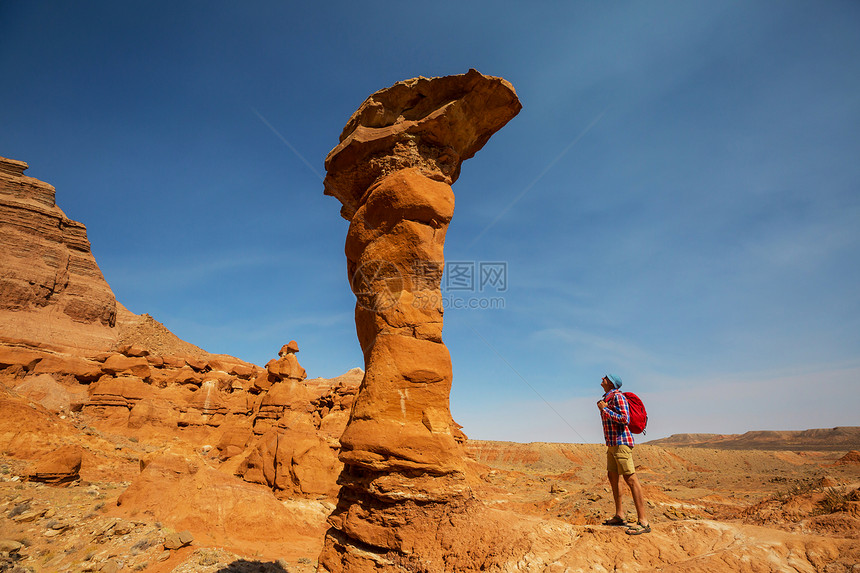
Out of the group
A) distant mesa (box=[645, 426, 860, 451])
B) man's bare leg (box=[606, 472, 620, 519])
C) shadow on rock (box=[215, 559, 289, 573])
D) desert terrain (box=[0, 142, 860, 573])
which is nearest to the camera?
desert terrain (box=[0, 142, 860, 573])

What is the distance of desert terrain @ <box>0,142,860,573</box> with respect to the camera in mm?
3484

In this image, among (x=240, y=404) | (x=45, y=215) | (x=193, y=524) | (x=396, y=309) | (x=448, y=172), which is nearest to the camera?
(x=396, y=309)

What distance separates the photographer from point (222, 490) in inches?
372

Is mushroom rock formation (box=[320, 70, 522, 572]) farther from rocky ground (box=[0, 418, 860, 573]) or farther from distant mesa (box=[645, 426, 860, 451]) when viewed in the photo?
distant mesa (box=[645, 426, 860, 451])

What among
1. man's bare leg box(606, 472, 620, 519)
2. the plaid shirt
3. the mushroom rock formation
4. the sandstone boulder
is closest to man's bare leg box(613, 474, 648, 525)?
man's bare leg box(606, 472, 620, 519)

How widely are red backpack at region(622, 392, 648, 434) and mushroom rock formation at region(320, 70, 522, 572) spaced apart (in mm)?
1984

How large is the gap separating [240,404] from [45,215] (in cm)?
3148

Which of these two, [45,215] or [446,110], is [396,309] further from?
[45,215]

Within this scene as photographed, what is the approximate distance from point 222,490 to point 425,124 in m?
9.73

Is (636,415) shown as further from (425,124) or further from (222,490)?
(222,490)

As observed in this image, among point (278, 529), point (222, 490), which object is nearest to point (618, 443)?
point (278, 529)

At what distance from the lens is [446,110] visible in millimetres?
5246

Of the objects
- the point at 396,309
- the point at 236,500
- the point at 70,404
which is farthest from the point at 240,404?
the point at 396,309

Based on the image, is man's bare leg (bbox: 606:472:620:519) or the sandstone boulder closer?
man's bare leg (bbox: 606:472:620:519)
